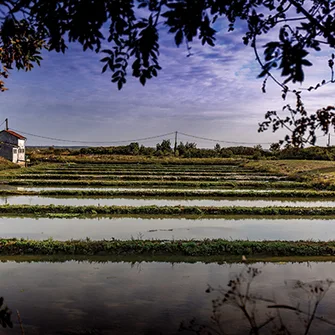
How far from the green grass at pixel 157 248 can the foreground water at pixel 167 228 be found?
123 centimetres

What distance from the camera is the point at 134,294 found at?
5270 mm

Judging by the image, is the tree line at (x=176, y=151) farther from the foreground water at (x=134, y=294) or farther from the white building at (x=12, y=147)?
the foreground water at (x=134, y=294)

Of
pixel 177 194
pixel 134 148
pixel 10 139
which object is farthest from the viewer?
pixel 134 148

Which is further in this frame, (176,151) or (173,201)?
(176,151)

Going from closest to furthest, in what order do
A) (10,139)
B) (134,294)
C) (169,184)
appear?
(134,294)
(169,184)
(10,139)

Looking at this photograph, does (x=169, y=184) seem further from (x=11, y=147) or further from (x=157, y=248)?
(x=11, y=147)

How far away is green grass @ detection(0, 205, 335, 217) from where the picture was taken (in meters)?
11.5

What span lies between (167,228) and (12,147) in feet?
85.0

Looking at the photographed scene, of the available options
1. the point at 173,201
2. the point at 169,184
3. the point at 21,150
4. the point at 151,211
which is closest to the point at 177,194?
the point at 173,201

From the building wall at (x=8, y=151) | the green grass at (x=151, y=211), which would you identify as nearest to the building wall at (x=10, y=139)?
the building wall at (x=8, y=151)

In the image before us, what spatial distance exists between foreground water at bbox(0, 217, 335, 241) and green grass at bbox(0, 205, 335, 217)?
2.20 ft

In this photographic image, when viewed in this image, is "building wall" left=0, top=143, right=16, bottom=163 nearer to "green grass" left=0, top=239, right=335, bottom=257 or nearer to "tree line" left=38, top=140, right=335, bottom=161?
"tree line" left=38, top=140, right=335, bottom=161

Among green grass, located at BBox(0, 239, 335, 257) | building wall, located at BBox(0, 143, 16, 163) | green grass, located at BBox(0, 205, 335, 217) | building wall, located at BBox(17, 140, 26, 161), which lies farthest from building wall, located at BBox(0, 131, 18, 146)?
green grass, located at BBox(0, 239, 335, 257)

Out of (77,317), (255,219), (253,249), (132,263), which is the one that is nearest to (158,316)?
(77,317)
